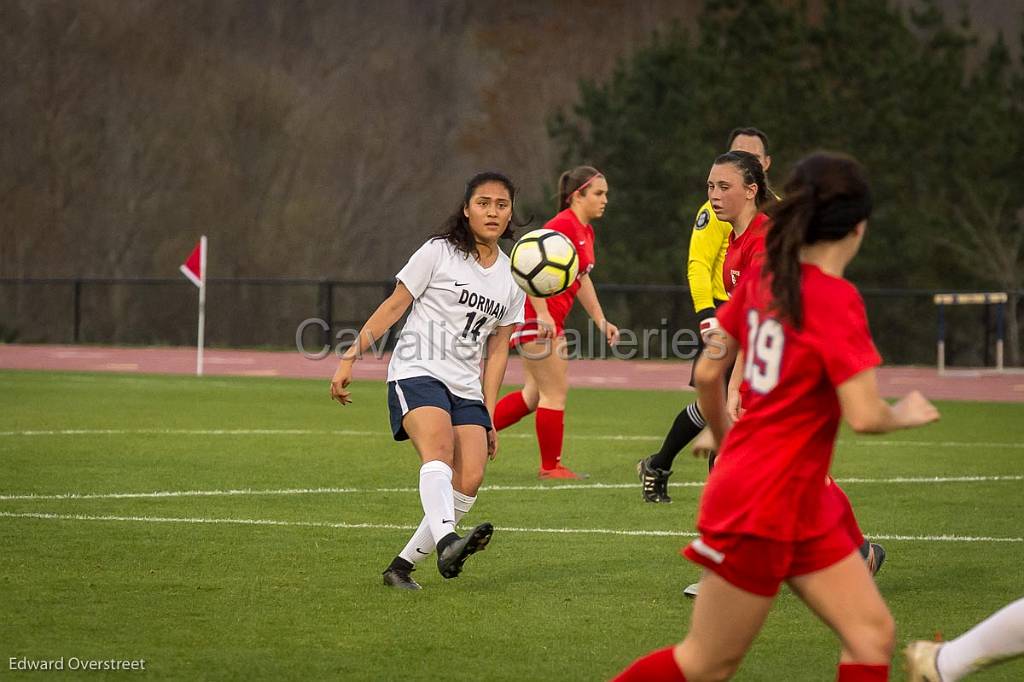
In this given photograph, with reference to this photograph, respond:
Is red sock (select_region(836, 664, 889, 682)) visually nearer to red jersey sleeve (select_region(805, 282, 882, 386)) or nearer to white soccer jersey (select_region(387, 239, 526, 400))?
red jersey sleeve (select_region(805, 282, 882, 386))

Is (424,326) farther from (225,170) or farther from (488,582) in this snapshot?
(225,170)

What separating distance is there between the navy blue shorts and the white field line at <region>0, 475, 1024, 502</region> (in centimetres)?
327

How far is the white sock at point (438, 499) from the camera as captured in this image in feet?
22.0

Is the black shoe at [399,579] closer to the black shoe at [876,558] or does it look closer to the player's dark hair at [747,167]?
the black shoe at [876,558]

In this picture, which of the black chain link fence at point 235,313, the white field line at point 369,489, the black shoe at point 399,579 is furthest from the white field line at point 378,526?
the black chain link fence at point 235,313

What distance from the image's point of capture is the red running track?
23.6 m

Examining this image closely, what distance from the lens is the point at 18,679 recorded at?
5.23 meters

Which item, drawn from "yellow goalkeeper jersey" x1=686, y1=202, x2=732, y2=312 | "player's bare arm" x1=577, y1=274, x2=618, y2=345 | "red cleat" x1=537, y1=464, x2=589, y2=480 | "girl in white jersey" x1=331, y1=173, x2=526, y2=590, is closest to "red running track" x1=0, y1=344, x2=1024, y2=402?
"player's bare arm" x1=577, y1=274, x2=618, y2=345

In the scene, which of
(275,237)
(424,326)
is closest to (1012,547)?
(424,326)

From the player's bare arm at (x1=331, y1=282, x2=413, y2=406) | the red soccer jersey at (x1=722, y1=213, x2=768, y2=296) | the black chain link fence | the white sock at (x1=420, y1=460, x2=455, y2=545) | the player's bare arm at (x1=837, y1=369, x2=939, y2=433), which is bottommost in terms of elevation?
the black chain link fence

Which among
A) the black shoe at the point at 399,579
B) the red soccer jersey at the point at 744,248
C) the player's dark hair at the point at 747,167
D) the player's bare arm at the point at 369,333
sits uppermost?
the player's dark hair at the point at 747,167

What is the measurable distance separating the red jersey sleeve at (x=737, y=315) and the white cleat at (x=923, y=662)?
1133 mm

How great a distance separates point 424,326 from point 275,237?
140 ft

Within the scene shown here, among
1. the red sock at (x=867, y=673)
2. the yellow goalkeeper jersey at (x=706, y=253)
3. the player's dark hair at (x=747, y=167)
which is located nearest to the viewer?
the red sock at (x=867, y=673)
